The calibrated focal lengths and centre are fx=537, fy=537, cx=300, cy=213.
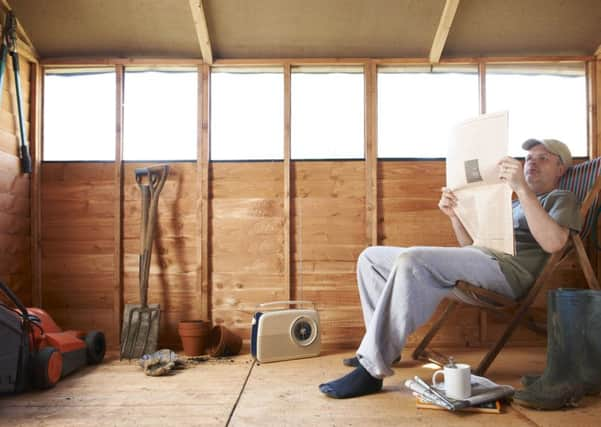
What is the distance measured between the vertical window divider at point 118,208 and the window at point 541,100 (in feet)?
7.39

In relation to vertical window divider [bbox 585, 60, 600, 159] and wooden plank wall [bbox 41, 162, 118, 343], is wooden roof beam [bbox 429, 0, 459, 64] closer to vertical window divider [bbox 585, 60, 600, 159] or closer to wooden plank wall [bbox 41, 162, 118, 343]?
vertical window divider [bbox 585, 60, 600, 159]

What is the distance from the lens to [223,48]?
3.28 m

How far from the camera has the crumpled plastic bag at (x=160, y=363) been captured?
Answer: 2541 millimetres

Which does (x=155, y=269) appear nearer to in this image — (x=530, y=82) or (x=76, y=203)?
(x=76, y=203)

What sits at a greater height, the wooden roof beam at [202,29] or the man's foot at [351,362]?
the wooden roof beam at [202,29]

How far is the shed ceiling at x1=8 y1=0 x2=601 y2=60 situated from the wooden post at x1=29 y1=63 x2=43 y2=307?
0.72 feet

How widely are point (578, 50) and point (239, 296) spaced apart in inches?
100

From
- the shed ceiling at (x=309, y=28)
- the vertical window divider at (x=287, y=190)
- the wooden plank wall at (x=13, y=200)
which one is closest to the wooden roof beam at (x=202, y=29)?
the shed ceiling at (x=309, y=28)

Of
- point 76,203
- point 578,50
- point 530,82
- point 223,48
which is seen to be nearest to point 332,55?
point 223,48

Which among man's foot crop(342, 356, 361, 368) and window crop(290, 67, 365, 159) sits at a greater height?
window crop(290, 67, 365, 159)

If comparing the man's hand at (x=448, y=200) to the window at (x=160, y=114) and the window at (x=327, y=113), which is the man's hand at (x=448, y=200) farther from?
the window at (x=160, y=114)

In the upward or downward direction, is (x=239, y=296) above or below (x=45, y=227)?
below

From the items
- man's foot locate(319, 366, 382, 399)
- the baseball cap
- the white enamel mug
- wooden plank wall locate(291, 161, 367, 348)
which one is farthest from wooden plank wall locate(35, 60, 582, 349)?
the white enamel mug

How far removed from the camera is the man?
80.7 inches
